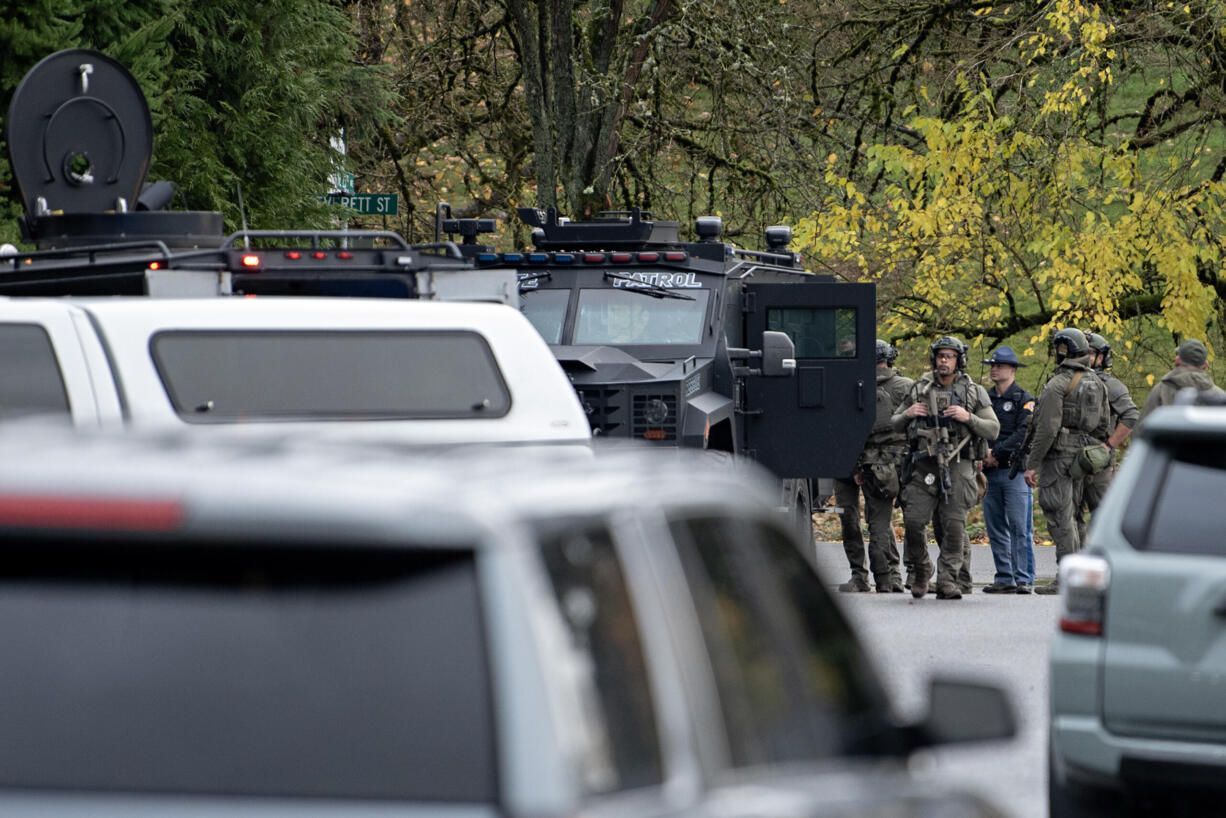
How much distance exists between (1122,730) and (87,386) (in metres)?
3.64

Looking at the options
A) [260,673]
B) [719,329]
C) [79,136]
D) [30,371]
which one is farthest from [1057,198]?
[260,673]

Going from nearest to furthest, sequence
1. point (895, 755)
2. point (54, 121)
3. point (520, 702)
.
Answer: point (520, 702) → point (895, 755) → point (54, 121)

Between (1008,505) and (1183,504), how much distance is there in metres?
9.13

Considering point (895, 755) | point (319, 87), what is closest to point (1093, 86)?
point (319, 87)

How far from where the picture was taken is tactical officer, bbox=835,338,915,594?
Answer: 14438mm

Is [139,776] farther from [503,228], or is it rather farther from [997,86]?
[503,228]

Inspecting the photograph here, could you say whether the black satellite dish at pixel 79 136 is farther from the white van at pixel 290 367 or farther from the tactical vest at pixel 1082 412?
the tactical vest at pixel 1082 412

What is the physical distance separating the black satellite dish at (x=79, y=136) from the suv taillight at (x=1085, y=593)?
21.1ft

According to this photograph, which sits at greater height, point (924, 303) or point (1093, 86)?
point (1093, 86)

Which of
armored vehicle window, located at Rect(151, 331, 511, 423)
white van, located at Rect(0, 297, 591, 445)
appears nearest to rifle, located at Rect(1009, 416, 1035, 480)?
white van, located at Rect(0, 297, 591, 445)

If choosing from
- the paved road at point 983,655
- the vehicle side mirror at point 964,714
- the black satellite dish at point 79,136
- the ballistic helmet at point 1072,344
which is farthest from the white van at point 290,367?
the ballistic helmet at point 1072,344

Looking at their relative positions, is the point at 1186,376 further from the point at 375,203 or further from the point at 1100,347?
the point at 375,203

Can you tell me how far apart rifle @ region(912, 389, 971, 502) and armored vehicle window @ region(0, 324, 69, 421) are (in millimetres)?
8663

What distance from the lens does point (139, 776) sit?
2.29 meters
